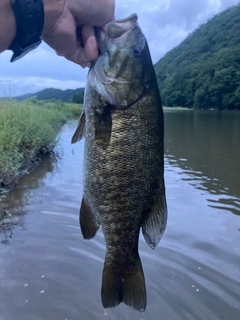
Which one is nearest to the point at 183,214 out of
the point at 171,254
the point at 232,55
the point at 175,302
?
the point at 171,254

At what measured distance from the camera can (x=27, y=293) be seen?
4.43 meters

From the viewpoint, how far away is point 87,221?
2.40 meters

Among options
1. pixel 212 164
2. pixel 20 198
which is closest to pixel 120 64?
pixel 20 198

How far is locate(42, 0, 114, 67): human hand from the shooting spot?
208 centimetres

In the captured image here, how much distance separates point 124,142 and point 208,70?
8637 centimetres

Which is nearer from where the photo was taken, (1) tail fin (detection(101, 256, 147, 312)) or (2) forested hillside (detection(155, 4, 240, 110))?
(1) tail fin (detection(101, 256, 147, 312))

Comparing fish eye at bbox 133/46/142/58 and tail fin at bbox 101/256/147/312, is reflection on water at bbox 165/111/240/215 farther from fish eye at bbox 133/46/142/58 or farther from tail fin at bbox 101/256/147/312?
fish eye at bbox 133/46/142/58

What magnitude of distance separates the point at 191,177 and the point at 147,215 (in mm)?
8585

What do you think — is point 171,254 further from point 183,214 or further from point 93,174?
point 93,174

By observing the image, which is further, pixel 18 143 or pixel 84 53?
pixel 18 143

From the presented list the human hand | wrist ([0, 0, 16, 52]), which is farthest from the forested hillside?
wrist ([0, 0, 16, 52])

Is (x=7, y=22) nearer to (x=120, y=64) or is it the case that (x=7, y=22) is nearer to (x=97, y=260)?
(x=120, y=64)

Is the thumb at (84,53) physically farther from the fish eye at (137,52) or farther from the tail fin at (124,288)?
the tail fin at (124,288)

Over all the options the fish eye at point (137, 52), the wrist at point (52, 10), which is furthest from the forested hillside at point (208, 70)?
the wrist at point (52, 10)
